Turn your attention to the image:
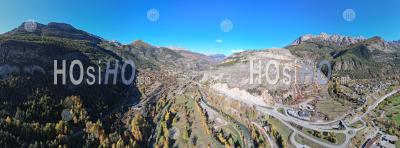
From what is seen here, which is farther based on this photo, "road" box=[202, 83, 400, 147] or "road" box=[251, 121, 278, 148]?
"road" box=[202, 83, 400, 147]

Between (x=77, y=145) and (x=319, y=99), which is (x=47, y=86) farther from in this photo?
(x=319, y=99)

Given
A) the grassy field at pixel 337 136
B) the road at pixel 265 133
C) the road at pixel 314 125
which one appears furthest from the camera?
the road at pixel 314 125

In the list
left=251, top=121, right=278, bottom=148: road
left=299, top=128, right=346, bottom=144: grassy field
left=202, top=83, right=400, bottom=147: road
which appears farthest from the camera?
left=202, top=83, right=400, bottom=147: road

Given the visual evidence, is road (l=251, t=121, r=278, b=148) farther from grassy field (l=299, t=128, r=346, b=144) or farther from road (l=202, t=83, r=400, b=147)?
grassy field (l=299, t=128, r=346, b=144)

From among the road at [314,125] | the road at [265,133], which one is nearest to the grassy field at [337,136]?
the road at [314,125]

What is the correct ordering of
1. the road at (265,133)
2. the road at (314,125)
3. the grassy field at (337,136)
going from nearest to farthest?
the road at (265,133)
the grassy field at (337,136)
the road at (314,125)

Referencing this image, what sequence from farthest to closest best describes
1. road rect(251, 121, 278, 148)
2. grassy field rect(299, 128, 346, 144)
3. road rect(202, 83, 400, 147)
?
road rect(202, 83, 400, 147) < grassy field rect(299, 128, 346, 144) < road rect(251, 121, 278, 148)

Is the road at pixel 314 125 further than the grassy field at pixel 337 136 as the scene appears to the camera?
Yes

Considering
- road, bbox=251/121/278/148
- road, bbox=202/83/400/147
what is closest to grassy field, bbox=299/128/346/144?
road, bbox=202/83/400/147

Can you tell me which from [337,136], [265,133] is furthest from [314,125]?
[265,133]

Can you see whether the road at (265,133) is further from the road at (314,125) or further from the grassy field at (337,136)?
the grassy field at (337,136)

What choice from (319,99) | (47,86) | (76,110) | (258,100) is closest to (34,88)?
(47,86)
